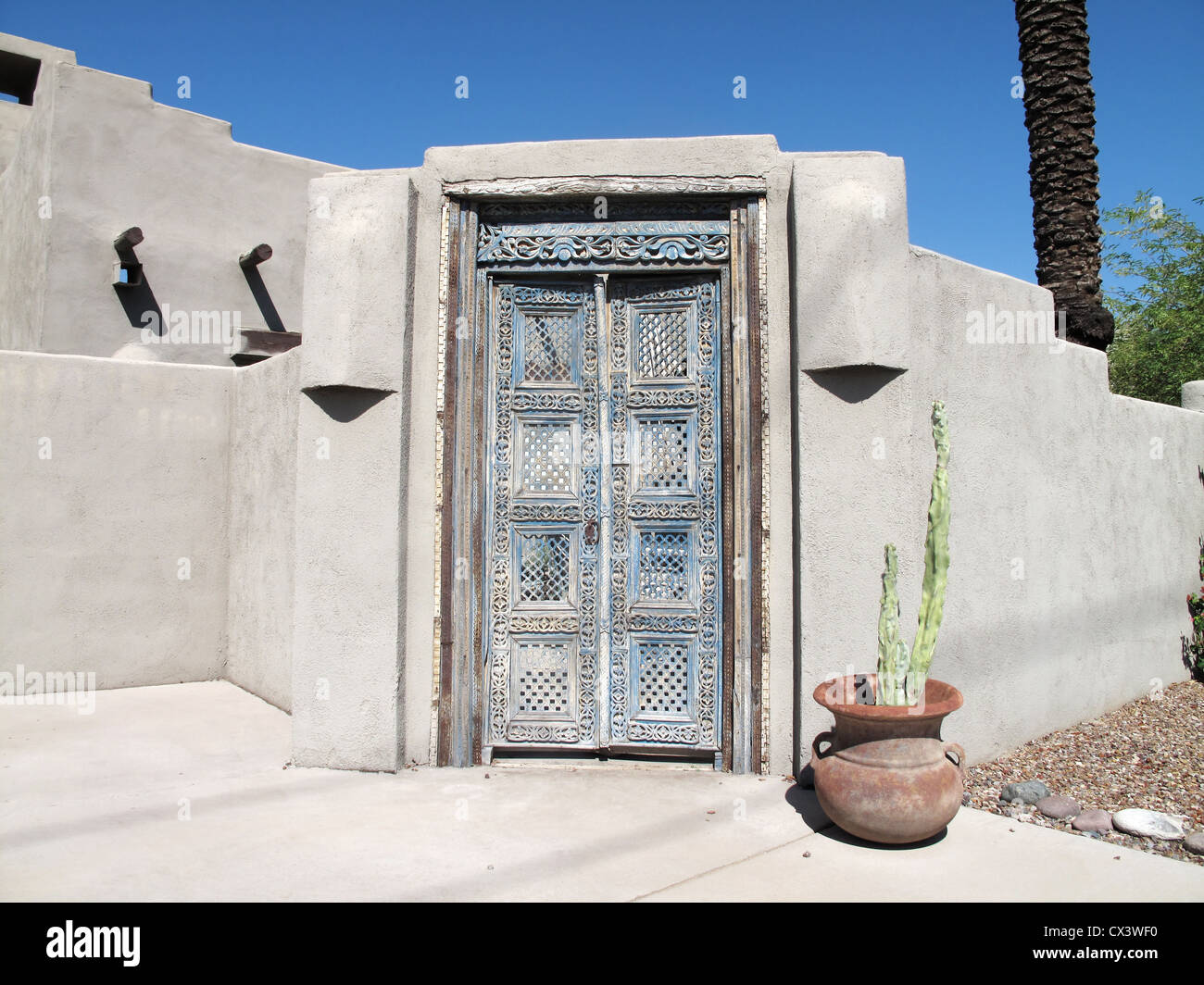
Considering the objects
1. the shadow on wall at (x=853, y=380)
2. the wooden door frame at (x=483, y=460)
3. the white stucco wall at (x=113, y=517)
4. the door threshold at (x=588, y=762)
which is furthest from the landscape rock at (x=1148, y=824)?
the white stucco wall at (x=113, y=517)

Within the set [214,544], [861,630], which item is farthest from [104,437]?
[861,630]

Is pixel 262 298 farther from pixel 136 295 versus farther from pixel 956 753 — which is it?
pixel 956 753

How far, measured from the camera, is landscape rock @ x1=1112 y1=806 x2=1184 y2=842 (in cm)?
399

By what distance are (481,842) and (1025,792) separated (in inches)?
110

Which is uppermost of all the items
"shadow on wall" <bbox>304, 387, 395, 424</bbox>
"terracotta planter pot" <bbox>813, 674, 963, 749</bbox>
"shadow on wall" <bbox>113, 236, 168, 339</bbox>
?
"shadow on wall" <bbox>113, 236, 168, 339</bbox>

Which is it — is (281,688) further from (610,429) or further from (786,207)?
(786,207)

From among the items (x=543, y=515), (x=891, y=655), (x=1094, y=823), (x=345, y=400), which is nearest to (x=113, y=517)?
(x=345, y=400)

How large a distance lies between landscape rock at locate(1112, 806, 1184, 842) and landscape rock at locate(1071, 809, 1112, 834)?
0.05 meters

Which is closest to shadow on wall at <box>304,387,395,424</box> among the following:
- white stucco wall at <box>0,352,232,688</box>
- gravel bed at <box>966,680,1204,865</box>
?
white stucco wall at <box>0,352,232,688</box>

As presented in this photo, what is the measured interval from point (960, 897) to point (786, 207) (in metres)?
3.45

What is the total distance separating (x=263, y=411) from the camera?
6.85 m

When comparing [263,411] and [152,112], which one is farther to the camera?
[152,112]

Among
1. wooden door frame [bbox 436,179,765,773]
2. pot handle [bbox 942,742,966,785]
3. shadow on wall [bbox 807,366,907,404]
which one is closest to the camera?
pot handle [bbox 942,742,966,785]

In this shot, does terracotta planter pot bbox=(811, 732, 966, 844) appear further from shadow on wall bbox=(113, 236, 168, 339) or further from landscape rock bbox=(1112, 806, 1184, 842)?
shadow on wall bbox=(113, 236, 168, 339)
